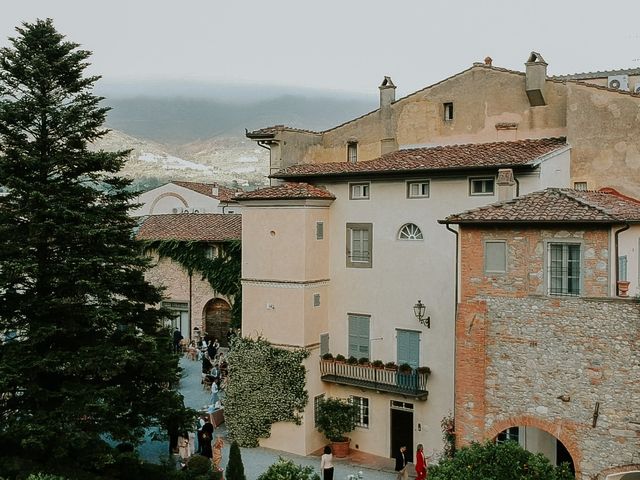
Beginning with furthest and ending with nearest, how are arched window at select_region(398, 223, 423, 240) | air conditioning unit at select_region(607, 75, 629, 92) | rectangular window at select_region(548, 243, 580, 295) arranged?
air conditioning unit at select_region(607, 75, 629, 92)
arched window at select_region(398, 223, 423, 240)
rectangular window at select_region(548, 243, 580, 295)

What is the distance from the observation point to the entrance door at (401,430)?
22.9 m

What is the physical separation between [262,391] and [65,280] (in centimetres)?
975

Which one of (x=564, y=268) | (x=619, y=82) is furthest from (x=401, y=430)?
(x=619, y=82)

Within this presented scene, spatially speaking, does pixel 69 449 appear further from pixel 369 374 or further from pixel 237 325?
A: pixel 237 325

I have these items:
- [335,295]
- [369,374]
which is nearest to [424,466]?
[369,374]

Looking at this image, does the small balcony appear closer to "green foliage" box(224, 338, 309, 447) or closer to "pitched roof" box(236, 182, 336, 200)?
"green foliage" box(224, 338, 309, 447)

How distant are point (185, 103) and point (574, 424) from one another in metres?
159

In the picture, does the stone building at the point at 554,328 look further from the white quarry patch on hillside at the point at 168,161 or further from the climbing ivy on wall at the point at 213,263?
the white quarry patch on hillside at the point at 168,161

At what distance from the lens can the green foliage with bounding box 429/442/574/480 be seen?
13.6 metres

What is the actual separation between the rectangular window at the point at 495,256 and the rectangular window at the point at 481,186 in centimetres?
471

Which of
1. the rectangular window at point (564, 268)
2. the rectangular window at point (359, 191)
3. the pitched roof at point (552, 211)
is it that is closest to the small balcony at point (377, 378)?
the rectangular window at point (359, 191)

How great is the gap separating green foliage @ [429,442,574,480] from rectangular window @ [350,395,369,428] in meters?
9.73

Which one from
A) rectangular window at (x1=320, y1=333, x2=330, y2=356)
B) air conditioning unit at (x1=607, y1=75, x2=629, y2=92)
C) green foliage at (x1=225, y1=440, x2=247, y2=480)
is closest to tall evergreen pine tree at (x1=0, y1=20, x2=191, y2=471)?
green foliage at (x1=225, y1=440, x2=247, y2=480)

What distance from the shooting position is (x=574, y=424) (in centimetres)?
1540
